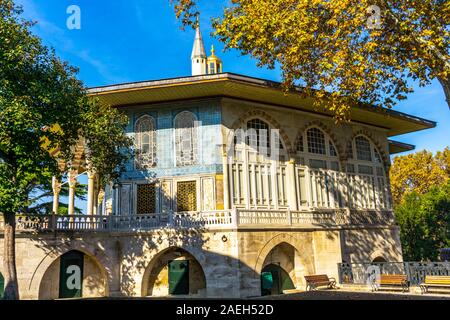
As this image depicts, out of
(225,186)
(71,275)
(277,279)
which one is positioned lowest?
(277,279)

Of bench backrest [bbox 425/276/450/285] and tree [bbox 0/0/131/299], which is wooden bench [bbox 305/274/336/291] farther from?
tree [bbox 0/0/131/299]

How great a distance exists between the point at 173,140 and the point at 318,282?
9.36 metres

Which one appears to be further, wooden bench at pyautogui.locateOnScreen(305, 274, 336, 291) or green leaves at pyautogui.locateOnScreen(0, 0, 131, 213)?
wooden bench at pyautogui.locateOnScreen(305, 274, 336, 291)

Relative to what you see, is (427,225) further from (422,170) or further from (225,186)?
(225,186)

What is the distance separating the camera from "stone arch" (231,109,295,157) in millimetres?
19953

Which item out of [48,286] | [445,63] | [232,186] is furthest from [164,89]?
[445,63]

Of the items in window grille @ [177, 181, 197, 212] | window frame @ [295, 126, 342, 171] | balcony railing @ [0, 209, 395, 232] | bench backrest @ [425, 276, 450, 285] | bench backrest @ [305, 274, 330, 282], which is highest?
window frame @ [295, 126, 342, 171]

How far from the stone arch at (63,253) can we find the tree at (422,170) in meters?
32.1

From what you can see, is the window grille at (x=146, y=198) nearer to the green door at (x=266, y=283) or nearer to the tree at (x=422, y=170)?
the green door at (x=266, y=283)

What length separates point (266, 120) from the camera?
20.9 m

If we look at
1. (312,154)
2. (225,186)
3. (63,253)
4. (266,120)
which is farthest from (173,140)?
(312,154)

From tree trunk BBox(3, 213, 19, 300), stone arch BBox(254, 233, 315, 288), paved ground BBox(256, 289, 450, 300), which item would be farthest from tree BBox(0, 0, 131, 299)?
paved ground BBox(256, 289, 450, 300)

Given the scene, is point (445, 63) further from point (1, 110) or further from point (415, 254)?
point (415, 254)
